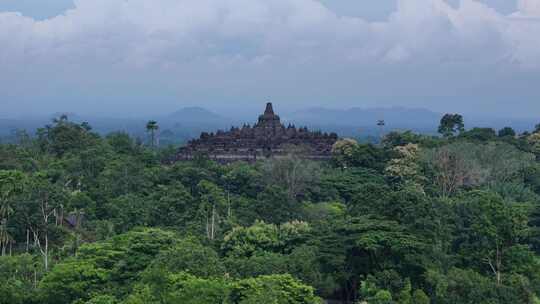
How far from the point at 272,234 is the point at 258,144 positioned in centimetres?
2844

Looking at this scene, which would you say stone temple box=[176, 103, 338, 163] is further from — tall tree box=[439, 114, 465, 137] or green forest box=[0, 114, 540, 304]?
tall tree box=[439, 114, 465, 137]

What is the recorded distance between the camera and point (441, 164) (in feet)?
152

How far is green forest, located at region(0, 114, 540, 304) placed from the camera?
25.0 meters

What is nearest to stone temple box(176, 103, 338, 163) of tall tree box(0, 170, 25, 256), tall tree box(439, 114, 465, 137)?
tall tree box(439, 114, 465, 137)

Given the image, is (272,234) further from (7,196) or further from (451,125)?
(451,125)

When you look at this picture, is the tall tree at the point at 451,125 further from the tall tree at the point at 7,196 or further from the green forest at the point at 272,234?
the tall tree at the point at 7,196

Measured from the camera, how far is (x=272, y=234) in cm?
3177

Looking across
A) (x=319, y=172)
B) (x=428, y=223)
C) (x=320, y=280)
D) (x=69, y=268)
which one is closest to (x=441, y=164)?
(x=319, y=172)

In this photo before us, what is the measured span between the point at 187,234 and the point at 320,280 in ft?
28.6

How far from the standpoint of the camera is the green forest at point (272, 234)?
81.9ft

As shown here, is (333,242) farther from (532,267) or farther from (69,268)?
(69,268)

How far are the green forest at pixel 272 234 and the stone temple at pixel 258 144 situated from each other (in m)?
8.40

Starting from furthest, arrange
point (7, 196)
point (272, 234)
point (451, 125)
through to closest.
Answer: point (451, 125) < point (7, 196) < point (272, 234)

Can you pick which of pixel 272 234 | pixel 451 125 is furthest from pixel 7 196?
pixel 451 125
